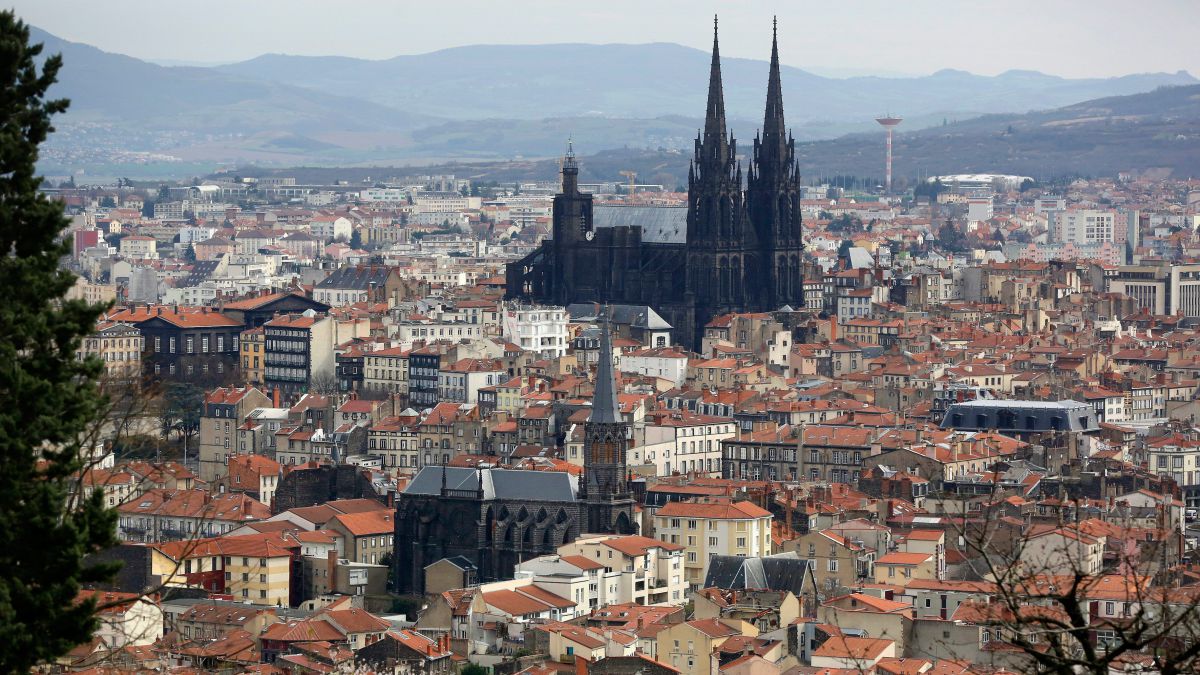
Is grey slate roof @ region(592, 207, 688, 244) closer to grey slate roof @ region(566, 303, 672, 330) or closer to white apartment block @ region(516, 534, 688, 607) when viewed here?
grey slate roof @ region(566, 303, 672, 330)

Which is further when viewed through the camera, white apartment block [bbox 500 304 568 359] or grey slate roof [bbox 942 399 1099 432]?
white apartment block [bbox 500 304 568 359]

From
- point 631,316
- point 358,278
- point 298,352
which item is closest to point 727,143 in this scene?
point 631,316

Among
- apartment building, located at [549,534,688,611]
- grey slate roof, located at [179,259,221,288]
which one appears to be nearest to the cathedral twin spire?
apartment building, located at [549,534,688,611]

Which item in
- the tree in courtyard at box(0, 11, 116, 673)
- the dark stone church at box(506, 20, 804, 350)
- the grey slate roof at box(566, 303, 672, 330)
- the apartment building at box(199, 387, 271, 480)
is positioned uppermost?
the tree in courtyard at box(0, 11, 116, 673)

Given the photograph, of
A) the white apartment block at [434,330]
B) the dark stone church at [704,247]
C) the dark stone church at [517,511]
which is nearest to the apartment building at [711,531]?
the dark stone church at [517,511]

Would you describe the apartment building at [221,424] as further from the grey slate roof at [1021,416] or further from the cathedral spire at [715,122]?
the cathedral spire at [715,122]

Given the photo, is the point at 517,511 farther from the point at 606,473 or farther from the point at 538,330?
the point at 538,330
